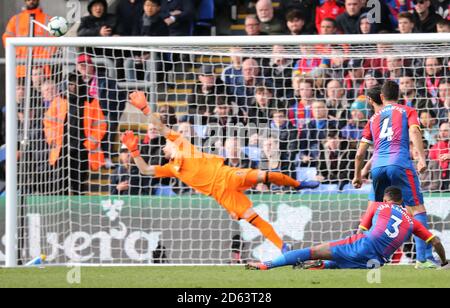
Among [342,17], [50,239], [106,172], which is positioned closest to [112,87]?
[106,172]

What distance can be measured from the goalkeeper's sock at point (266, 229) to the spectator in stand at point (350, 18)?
9.81ft

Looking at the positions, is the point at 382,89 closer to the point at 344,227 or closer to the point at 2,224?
the point at 344,227

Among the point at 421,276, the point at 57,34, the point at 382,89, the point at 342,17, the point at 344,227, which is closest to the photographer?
the point at 421,276

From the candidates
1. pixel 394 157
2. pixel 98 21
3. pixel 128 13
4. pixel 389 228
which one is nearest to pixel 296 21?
pixel 128 13

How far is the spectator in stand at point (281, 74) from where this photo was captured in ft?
37.8

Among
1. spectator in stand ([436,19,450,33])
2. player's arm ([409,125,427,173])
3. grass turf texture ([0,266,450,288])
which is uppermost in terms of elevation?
spectator in stand ([436,19,450,33])

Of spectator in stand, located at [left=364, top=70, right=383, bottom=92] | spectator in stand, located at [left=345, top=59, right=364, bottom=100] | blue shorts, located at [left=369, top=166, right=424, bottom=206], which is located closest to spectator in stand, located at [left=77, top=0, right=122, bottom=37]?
spectator in stand, located at [left=345, top=59, right=364, bottom=100]

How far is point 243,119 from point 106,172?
Answer: 5.49 feet

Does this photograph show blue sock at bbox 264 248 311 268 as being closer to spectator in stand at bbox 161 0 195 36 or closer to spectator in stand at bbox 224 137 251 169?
spectator in stand at bbox 224 137 251 169

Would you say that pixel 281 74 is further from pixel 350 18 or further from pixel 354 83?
pixel 350 18

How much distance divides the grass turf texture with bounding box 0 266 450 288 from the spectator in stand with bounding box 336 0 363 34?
4.08m

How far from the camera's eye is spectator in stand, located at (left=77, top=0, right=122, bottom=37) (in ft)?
43.2

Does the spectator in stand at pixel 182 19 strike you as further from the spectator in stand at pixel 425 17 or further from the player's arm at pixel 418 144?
the player's arm at pixel 418 144

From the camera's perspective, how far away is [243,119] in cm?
1159
